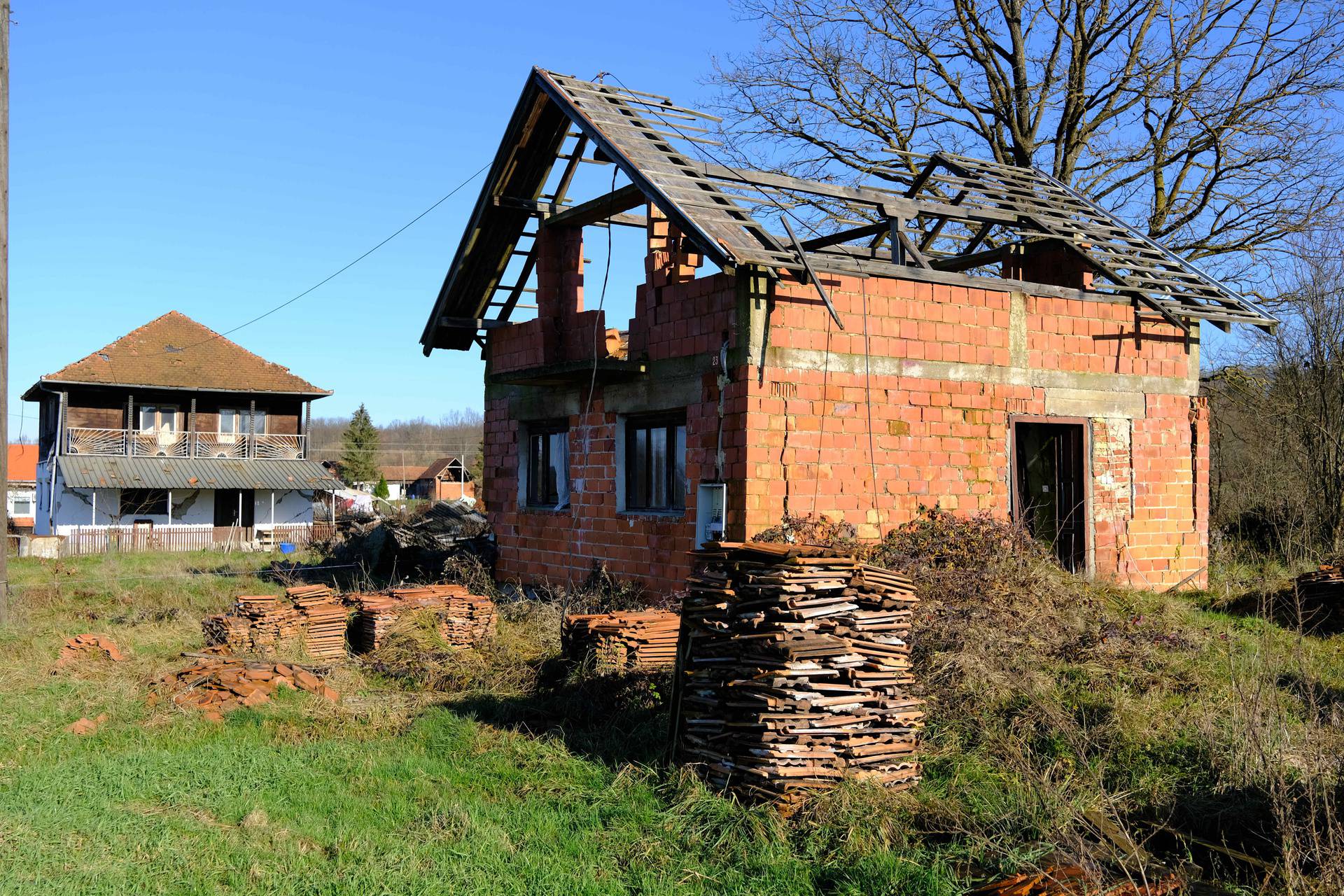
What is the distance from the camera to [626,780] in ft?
23.1

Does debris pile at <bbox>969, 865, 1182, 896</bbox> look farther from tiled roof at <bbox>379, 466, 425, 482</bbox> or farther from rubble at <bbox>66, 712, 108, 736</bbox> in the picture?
tiled roof at <bbox>379, 466, 425, 482</bbox>

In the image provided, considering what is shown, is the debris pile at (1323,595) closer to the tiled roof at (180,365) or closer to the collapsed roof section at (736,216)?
the collapsed roof section at (736,216)

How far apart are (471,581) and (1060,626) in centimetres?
867

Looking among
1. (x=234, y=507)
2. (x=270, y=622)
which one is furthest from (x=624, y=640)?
(x=234, y=507)

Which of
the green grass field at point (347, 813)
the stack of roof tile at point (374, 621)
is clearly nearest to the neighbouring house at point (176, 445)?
the stack of roof tile at point (374, 621)

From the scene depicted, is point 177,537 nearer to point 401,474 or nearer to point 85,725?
point 85,725

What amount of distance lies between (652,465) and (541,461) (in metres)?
3.10

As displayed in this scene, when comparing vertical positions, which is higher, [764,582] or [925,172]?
[925,172]

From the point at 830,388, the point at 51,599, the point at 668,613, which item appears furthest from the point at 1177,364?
the point at 51,599

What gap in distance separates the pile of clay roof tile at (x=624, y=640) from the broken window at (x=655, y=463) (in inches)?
114

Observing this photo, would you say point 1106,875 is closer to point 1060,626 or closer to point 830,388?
point 1060,626

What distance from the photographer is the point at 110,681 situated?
10000 millimetres

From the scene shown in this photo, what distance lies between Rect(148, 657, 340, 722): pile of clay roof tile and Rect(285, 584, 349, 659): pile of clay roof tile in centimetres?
151

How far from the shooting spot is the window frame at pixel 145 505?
40500 millimetres
